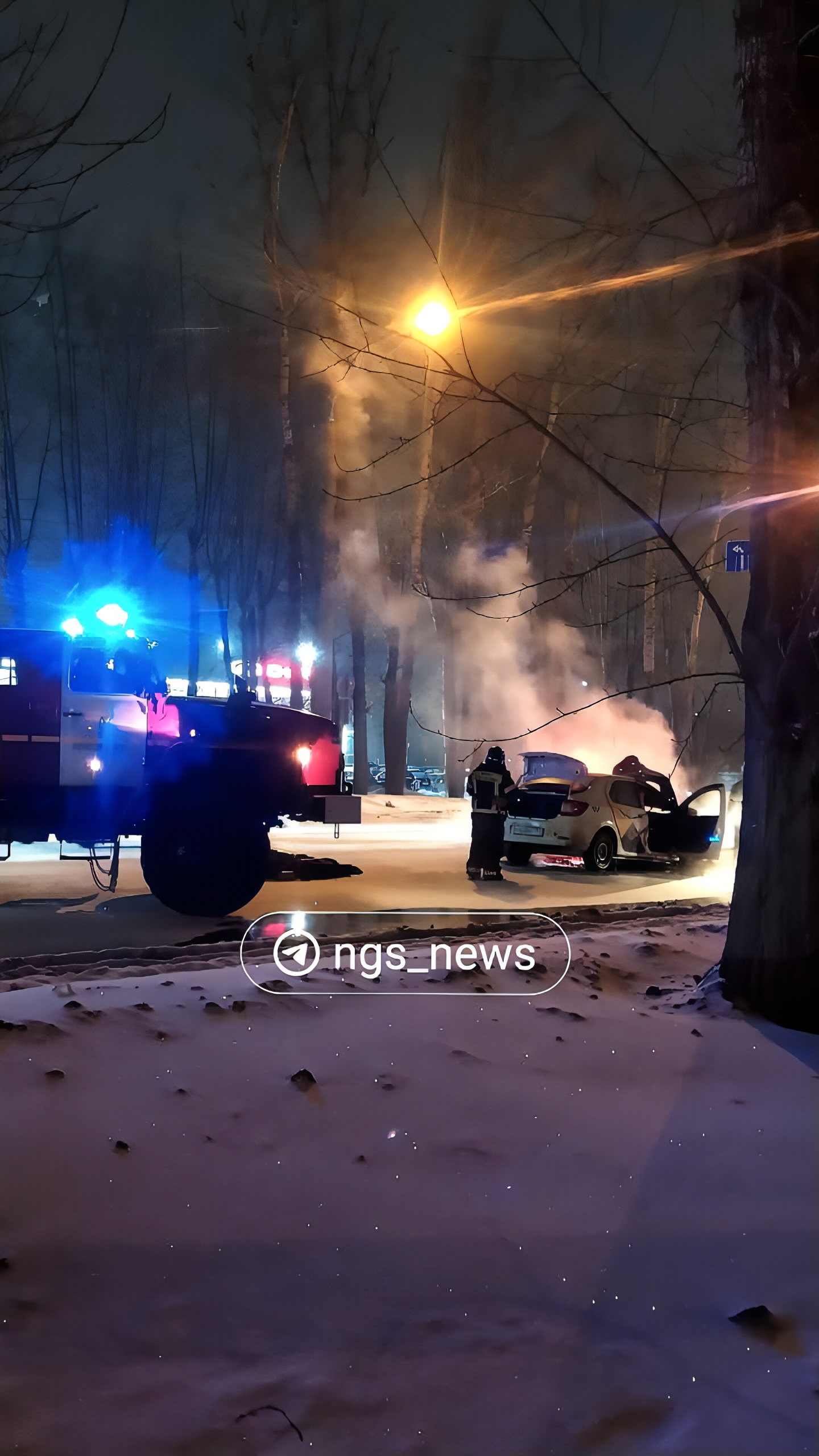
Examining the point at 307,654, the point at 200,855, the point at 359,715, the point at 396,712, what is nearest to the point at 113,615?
the point at 200,855

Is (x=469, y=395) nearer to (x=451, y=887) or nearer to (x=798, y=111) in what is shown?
(x=798, y=111)

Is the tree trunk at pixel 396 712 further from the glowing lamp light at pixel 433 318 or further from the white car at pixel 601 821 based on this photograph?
the glowing lamp light at pixel 433 318

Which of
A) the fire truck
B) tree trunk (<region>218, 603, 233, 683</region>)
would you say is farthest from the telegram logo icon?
tree trunk (<region>218, 603, 233, 683</region>)

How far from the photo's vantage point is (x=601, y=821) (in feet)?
44.3

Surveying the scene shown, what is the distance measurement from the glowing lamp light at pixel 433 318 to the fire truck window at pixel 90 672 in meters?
5.48

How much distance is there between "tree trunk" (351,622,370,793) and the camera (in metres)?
30.5

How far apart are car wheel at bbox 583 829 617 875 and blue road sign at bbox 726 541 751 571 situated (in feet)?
26.6

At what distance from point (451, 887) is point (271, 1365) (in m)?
8.77

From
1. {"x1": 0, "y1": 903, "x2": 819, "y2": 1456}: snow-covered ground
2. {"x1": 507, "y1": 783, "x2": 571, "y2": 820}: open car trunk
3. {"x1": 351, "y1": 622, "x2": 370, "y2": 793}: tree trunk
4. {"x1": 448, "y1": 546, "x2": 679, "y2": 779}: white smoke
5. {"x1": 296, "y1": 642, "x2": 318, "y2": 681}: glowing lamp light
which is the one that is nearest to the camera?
{"x1": 0, "y1": 903, "x2": 819, "y2": 1456}: snow-covered ground

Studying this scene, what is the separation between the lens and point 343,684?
156ft

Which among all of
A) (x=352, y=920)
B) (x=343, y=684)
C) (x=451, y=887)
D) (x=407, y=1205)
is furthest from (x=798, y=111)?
(x=343, y=684)

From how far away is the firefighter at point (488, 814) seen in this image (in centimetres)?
1180

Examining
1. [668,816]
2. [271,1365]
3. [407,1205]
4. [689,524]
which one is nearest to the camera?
[271,1365]

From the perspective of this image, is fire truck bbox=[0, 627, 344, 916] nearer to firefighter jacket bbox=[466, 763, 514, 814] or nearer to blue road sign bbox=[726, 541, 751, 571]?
firefighter jacket bbox=[466, 763, 514, 814]
